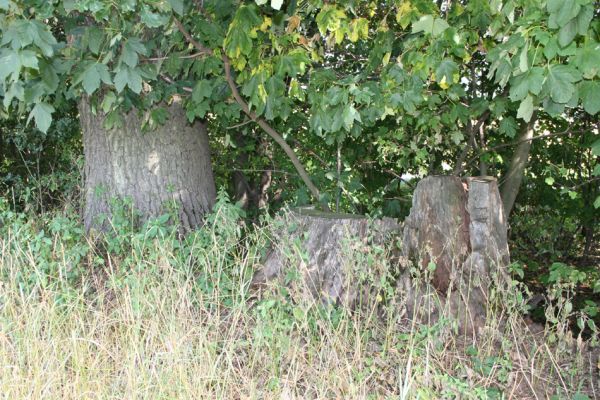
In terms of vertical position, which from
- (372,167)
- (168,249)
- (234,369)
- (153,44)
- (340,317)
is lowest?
(234,369)

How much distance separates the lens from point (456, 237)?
3758 mm

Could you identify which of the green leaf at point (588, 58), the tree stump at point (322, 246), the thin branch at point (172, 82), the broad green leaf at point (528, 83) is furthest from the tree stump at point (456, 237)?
the thin branch at point (172, 82)

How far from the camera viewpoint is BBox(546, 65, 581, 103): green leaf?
254 cm

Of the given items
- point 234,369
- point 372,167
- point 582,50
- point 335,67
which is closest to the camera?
point 582,50

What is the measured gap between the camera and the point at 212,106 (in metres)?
4.84

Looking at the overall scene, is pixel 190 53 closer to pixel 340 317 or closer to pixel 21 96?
pixel 21 96

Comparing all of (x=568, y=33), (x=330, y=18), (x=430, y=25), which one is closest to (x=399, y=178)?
(x=330, y=18)

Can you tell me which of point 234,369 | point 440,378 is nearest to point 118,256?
point 234,369

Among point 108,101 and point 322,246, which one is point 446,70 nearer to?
point 322,246

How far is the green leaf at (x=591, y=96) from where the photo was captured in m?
2.67

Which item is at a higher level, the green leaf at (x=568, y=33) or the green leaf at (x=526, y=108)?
the green leaf at (x=568, y=33)

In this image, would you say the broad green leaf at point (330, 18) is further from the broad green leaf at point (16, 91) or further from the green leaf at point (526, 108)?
the broad green leaf at point (16, 91)

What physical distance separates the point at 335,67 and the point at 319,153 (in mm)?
1053

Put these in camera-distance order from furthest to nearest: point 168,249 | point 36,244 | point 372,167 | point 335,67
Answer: point 372,167
point 335,67
point 36,244
point 168,249
